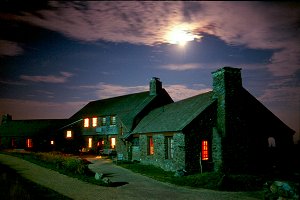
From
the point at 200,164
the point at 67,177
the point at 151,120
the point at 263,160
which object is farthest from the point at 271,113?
the point at 67,177

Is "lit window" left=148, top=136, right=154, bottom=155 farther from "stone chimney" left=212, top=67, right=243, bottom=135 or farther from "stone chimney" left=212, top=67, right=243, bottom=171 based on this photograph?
"stone chimney" left=212, top=67, right=243, bottom=135

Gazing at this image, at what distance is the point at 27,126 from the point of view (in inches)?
2267

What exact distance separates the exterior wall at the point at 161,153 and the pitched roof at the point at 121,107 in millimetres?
5171

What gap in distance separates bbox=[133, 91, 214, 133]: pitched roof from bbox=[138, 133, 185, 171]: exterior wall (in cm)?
74

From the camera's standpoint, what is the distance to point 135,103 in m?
41.0

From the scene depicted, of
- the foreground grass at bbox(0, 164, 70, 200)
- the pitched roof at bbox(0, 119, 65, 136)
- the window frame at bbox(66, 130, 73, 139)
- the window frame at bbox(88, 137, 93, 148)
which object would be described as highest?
the pitched roof at bbox(0, 119, 65, 136)

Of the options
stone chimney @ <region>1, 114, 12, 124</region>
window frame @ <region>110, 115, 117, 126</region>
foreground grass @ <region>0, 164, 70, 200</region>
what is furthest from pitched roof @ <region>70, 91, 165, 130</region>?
foreground grass @ <region>0, 164, 70, 200</region>

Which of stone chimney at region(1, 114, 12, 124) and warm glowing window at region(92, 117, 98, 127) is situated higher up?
stone chimney at region(1, 114, 12, 124)

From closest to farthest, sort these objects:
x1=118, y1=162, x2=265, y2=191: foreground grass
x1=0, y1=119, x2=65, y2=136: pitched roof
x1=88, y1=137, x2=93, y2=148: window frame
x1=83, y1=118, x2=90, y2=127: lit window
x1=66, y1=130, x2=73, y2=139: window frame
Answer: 1. x1=118, y1=162, x2=265, y2=191: foreground grass
2. x1=88, y1=137, x2=93, y2=148: window frame
3. x1=83, y1=118, x2=90, y2=127: lit window
4. x1=66, y1=130, x2=73, y2=139: window frame
5. x1=0, y1=119, x2=65, y2=136: pitched roof

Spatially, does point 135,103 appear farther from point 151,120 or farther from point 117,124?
point 151,120

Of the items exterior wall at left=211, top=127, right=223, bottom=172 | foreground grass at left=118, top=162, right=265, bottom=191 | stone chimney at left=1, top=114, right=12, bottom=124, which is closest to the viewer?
foreground grass at left=118, top=162, right=265, bottom=191

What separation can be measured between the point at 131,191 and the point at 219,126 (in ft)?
33.9

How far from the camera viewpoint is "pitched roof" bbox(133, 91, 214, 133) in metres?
24.6

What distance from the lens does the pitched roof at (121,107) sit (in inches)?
1476
